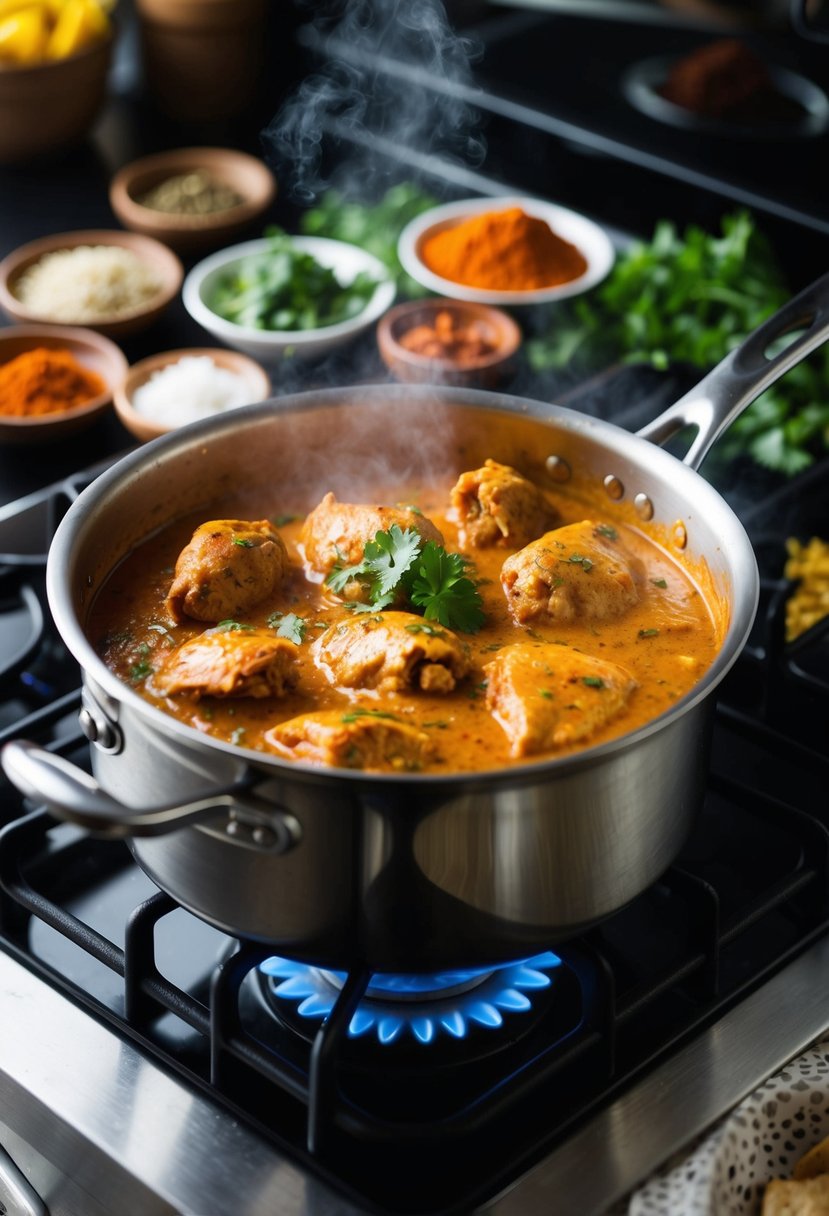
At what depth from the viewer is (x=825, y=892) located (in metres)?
1.78

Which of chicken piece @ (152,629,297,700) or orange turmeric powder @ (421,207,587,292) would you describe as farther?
orange turmeric powder @ (421,207,587,292)

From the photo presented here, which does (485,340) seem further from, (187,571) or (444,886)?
(444,886)

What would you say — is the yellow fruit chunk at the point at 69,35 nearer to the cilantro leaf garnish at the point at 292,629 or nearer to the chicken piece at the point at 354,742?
the cilantro leaf garnish at the point at 292,629

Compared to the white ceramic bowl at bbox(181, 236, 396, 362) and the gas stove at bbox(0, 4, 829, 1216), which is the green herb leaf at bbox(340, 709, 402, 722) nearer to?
the gas stove at bbox(0, 4, 829, 1216)

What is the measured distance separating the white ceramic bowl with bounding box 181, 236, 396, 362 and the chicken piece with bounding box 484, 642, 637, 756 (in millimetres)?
1474

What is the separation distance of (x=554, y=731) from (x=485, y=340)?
1.56 metres

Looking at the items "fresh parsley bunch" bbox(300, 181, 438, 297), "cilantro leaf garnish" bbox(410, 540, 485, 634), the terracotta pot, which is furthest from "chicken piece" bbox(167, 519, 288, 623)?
the terracotta pot

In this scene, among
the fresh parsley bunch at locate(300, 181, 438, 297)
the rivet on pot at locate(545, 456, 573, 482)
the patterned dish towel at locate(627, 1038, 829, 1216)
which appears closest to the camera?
the patterned dish towel at locate(627, 1038, 829, 1216)

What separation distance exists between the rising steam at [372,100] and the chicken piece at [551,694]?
2307 mm

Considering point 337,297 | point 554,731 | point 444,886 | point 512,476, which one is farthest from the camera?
point 337,297

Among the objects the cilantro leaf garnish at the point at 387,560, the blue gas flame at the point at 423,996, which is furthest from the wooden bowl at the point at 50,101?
the blue gas flame at the point at 423,996

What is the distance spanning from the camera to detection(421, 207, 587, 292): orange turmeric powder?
3.15 metres

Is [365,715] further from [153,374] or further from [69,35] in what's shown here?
[69,35]

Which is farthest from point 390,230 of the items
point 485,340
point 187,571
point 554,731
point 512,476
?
point 554,731
